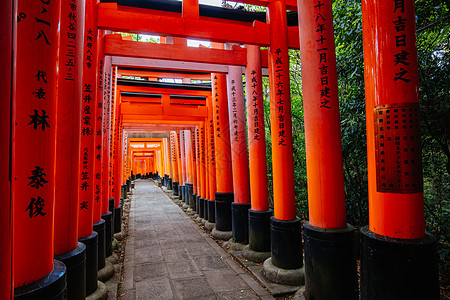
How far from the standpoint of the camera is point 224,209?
24.5 feet

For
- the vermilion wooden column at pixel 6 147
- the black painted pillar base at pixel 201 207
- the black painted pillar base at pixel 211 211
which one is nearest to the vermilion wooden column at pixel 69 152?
the vermilion wooden column at pixel 6 147

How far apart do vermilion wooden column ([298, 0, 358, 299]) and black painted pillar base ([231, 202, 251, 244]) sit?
2744 mm

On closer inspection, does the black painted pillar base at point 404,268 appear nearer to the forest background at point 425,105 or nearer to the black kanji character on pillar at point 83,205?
the forest background at point 425,105

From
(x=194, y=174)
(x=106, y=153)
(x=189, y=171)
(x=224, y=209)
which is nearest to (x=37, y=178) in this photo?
(x=106, y=153)

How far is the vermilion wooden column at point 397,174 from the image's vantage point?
2.10 meters

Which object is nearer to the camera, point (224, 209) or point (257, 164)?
point (257, 164)

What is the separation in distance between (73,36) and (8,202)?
240cm

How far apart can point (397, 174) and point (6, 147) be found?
270 centimetres

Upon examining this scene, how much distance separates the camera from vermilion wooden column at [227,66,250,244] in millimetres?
6148

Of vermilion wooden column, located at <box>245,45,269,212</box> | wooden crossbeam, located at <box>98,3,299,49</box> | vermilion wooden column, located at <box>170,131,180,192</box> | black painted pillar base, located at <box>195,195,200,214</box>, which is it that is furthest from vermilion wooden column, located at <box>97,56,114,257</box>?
vermilion wooden column, located at <box>170,131,180,192</box>

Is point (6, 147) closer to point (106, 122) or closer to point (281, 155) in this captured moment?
point (281, 155)

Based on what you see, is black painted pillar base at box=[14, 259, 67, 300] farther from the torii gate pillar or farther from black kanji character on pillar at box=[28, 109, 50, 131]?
the torii gate pillar

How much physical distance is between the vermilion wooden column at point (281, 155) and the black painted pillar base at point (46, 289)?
10.4ft

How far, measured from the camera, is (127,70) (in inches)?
328
